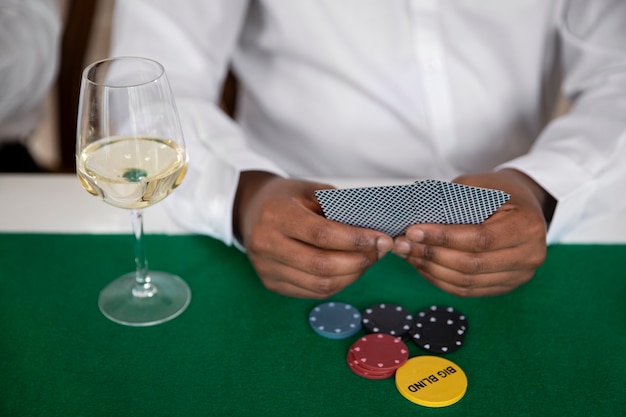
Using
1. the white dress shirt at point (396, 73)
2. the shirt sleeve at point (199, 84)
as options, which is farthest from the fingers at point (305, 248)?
the white dress shirt at point (396, 73)

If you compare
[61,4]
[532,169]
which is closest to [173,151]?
[532,169]

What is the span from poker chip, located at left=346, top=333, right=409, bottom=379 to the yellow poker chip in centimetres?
1

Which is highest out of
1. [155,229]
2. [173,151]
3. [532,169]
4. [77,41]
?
[173,151]

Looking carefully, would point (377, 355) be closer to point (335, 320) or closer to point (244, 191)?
point (335, 320)

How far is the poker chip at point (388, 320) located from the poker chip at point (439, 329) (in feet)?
0.04

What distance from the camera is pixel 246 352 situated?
83cm

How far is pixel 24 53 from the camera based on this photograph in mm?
1405

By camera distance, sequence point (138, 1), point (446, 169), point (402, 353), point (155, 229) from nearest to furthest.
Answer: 1. point (402, 353)
2. point (155, 229)
3. point (138, 1)
4. point (446, 169)

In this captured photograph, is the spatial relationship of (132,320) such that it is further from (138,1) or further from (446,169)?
(446,169)

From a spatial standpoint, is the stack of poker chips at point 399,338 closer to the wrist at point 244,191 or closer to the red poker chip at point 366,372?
the red poker chip at point 366,372

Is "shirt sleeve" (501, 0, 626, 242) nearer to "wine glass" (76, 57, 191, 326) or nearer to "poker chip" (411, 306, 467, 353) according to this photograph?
"poker chip" (411, 306, 467, 353)

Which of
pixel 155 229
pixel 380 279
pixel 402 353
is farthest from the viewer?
pixel 155 229

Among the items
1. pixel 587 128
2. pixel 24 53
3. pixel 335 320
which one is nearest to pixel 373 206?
pixel 335 320

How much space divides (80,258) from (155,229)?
124 millimetres
